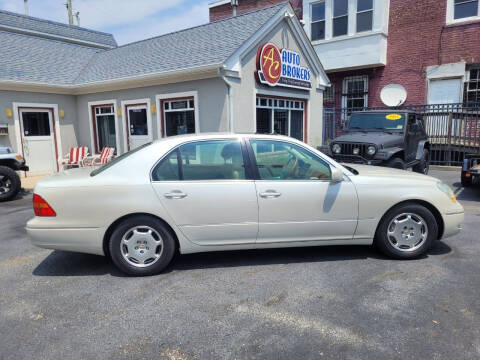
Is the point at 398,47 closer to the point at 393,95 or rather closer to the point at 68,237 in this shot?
the point at 393,95

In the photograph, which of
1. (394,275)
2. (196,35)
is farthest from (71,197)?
(196,35)

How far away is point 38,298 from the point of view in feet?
11.4

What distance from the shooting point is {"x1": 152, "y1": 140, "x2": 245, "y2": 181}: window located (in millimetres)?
3900

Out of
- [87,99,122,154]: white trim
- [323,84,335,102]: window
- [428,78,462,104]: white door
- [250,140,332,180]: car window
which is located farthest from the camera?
[323,84,335,102]: window

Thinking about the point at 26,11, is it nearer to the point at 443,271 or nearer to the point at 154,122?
the point at 154,122

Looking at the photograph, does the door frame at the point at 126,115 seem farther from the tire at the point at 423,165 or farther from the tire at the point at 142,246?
the tire at the point at 423,165

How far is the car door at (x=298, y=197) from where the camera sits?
13.0 ft

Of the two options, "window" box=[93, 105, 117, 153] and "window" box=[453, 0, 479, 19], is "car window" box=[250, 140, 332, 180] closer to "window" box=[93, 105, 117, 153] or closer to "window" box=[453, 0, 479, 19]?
"window" box=[93, 105, 117, 153]

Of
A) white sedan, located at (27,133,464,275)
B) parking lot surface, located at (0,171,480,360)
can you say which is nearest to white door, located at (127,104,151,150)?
parking lot surface, located at (0,171,480,360)

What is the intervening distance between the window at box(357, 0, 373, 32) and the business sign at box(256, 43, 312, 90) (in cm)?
556

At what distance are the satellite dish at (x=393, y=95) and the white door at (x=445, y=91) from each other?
1.15m

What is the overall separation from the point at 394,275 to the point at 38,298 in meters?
3.59

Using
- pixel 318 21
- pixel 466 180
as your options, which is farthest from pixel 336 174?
pixel 318 21

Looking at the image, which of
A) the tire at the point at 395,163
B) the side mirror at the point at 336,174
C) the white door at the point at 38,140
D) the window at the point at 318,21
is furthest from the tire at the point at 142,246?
the window at the point at 318,21
